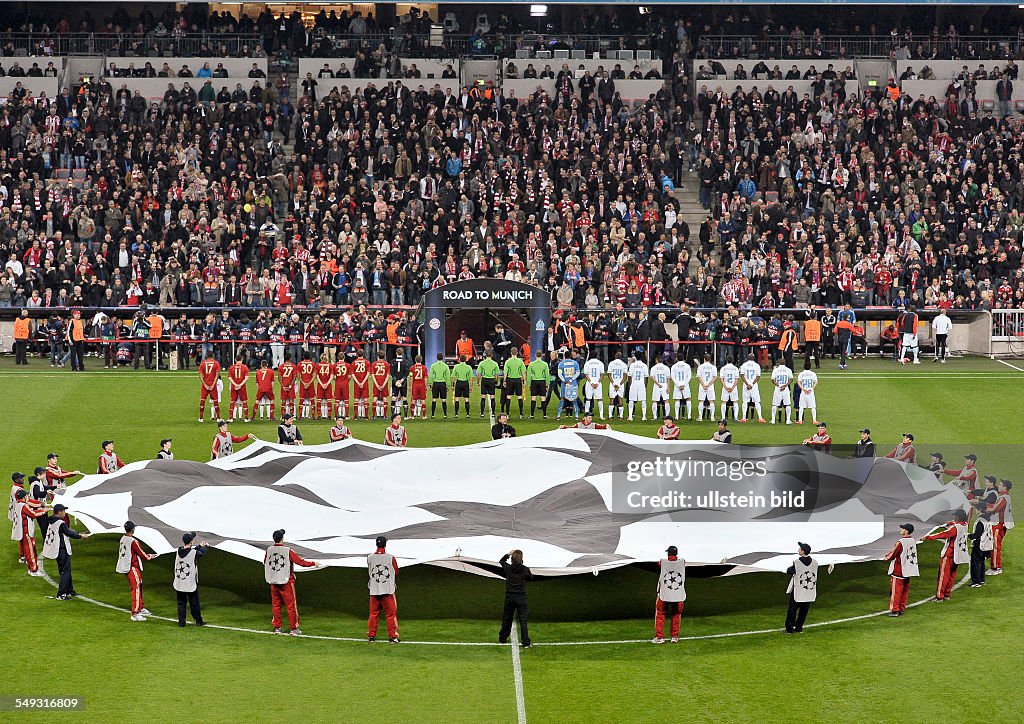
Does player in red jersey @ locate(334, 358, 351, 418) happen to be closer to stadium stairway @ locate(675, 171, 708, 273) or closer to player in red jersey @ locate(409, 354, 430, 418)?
player in red jersey @ locate(409, 354, 430, 418)

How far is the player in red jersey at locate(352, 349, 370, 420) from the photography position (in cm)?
3056

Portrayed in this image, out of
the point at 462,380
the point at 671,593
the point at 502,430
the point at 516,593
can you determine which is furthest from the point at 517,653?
the point at 462,380

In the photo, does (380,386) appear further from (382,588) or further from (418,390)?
(382,588)

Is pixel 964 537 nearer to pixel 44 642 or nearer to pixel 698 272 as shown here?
pixel 44 642

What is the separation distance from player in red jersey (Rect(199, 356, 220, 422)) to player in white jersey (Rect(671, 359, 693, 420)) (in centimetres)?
1005

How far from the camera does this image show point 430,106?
152 feet

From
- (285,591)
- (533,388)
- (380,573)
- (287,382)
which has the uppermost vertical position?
(287,382)

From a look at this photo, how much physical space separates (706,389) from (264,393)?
9924 millimetres

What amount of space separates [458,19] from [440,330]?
22.8 m

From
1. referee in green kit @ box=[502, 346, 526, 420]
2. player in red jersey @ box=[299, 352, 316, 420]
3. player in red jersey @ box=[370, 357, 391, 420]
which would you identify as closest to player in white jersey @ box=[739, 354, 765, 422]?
referee in green kit @ box=[502, 346, 526, 420]

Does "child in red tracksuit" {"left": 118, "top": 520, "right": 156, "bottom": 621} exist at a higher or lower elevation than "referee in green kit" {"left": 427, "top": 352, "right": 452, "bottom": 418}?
lower

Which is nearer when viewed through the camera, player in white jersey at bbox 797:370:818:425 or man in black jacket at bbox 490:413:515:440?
man in black jacket at bbox 490:413:515:440

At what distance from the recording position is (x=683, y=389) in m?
31.2

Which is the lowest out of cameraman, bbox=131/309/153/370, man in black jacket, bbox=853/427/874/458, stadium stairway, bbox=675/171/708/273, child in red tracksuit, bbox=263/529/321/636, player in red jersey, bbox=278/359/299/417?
child in red tracksuit, bbox=263/529/321/636
